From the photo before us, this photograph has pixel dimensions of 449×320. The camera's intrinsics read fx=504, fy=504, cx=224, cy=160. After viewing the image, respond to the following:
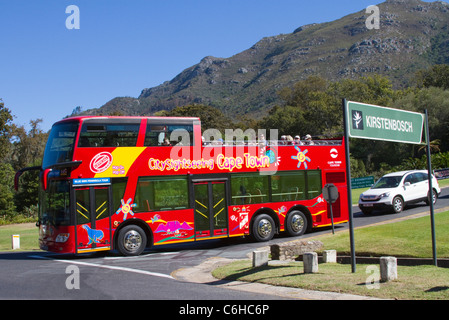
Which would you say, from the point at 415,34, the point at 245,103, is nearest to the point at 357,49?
the point at 415,34

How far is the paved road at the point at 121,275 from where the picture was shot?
9.27 metres

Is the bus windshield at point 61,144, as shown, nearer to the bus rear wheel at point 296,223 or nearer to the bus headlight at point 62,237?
the bus headlight at point 62,237

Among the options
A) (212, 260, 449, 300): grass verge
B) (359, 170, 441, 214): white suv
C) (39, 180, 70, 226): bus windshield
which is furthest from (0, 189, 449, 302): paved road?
(359, 170, 441, 214): white suv

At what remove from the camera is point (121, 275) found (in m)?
11.9

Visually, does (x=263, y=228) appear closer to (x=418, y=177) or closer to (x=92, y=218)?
(x=92, y=218)

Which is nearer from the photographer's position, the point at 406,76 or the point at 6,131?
the point at 6,131

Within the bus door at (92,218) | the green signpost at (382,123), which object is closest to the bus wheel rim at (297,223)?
the bus door at (92,218)

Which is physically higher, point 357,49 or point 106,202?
point 357,49

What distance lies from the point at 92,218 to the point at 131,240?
143cm

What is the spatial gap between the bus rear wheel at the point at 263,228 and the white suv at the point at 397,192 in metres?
6.71

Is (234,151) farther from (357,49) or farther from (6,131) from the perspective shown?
(357,49)

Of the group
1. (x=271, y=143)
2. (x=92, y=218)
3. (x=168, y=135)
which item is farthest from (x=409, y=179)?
(x=92, y=218)
